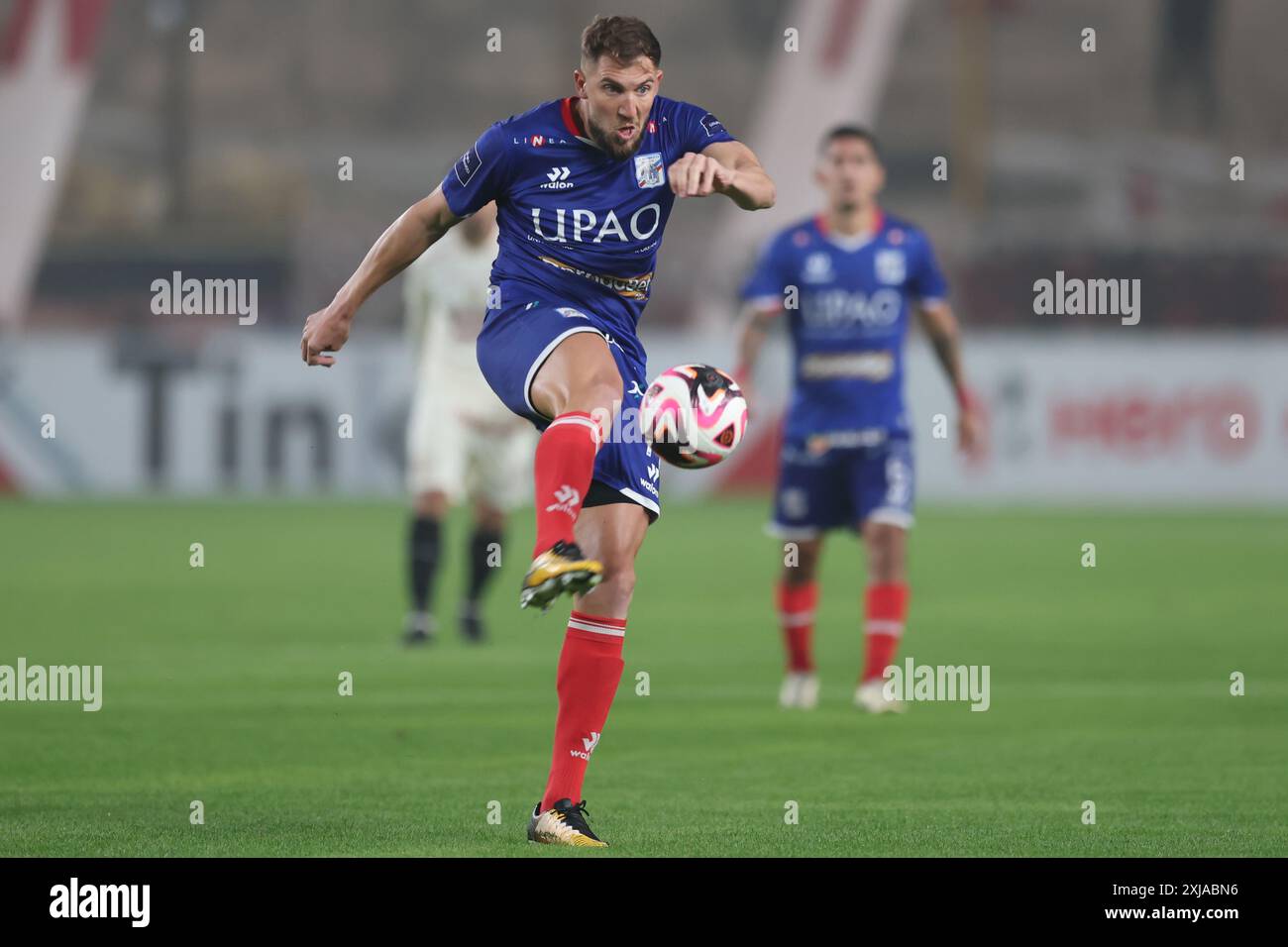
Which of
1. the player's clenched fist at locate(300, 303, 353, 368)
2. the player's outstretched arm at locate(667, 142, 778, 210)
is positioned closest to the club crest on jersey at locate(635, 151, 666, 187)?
the player's outstretched arm at locate(667, 142, 778, 210)

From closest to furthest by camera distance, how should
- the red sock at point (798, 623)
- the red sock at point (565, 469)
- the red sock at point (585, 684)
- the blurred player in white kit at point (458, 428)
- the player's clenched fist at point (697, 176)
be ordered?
the player's clenched fist at point (697, 176) → the red sock at point (565, 469) → the red sock at point (585, 684) → the red sock at point (798, 623) → the blurred player in white kit at point (458, 428)

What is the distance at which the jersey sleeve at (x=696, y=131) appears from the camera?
240 inches

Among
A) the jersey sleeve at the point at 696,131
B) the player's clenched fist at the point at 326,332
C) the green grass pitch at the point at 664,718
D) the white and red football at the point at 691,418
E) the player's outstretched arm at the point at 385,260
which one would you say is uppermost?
the jersey sleeve at the point at 696,131

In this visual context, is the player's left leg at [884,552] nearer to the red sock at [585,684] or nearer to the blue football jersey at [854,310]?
the blue football jersey at [854,310]

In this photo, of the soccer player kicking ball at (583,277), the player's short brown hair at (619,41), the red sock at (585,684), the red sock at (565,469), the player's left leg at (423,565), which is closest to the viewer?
the red sock at (565,469)

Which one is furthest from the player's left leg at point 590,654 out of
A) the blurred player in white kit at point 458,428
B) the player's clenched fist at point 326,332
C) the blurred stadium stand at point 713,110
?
the blurred stadium stand at point 713,110

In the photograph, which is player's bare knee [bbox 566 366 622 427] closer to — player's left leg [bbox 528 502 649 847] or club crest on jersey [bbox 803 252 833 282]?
player's left leg [bbox 528 502 649 847]

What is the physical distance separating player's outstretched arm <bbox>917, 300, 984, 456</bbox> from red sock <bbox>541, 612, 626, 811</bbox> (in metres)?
3.83

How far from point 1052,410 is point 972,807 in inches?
649

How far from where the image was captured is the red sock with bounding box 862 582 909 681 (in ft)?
30.4

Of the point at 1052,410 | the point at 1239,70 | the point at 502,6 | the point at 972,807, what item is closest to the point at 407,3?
the point at 502,6

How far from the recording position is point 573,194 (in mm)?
6023

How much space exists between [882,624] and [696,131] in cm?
366

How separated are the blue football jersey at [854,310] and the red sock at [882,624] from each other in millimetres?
712
